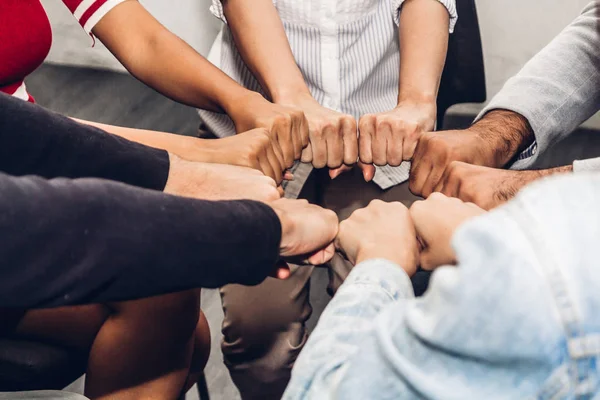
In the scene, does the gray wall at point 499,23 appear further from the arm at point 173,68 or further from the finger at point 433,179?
the finger at point 433,179

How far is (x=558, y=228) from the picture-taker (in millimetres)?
400

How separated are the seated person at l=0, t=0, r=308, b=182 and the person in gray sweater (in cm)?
24

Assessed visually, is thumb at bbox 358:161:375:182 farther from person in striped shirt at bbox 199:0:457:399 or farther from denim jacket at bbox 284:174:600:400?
denim jacket at bbox 284:174:600:400

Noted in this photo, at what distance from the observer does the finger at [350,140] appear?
3.65 ft

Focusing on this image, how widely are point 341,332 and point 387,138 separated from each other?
57cm

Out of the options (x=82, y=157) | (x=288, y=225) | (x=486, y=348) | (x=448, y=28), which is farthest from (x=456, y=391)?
(x=448, y=28)

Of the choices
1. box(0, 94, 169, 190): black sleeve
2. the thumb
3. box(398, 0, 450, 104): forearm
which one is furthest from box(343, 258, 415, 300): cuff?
box(398, 0, 450, 104): forearm

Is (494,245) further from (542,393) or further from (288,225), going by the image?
(288,225)

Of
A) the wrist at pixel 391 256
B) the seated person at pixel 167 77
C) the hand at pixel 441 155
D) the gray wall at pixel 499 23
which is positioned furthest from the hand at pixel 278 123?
the gray wall at pixel 499 23

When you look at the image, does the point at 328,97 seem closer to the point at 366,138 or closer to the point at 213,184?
the point at 366,138

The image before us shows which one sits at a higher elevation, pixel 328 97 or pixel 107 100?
pixel 328 97

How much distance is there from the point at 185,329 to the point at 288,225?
28cm

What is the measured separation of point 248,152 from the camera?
1.02 metres

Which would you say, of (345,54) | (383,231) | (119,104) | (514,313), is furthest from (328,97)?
(119,104)
